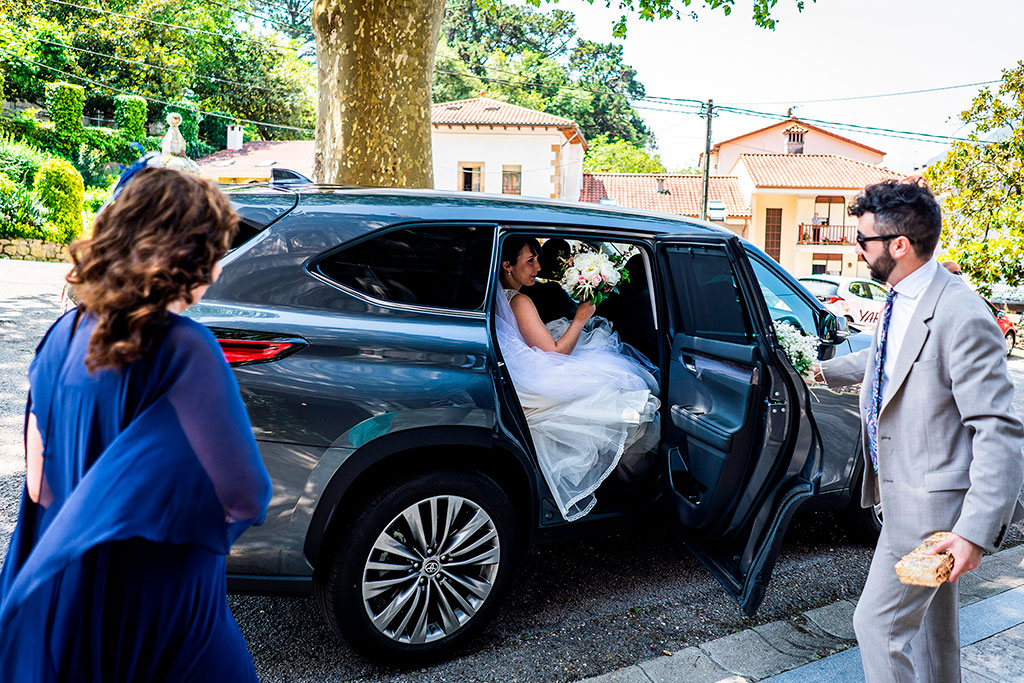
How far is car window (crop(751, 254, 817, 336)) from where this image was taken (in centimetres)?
441

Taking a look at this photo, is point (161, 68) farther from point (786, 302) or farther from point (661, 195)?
point (786, 302)

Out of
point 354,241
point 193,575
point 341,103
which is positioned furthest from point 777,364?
point 341,103

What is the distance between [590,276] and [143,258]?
9.76 ft

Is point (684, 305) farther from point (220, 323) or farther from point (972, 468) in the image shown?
point (220, 323)

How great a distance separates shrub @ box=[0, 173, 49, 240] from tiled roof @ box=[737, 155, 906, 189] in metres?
33.6

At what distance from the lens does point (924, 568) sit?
2.13 m

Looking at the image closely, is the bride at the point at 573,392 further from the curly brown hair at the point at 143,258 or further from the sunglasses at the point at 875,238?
the curly brown hair at the point at 143,258

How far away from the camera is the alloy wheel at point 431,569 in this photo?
9.86ft

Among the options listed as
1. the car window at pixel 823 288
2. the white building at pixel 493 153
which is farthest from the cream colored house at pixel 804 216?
the car window at pixel 823 288

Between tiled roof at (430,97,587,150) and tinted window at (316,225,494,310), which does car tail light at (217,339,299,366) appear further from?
tiled roof at (430,97,587,150)

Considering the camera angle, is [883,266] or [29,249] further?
[29,249]

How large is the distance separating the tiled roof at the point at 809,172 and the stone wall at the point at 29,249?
3344 cm

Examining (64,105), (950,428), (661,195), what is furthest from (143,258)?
(661,195)

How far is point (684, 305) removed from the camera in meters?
3.79
